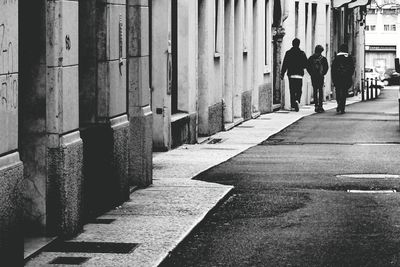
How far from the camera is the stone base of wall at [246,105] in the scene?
28844 mm

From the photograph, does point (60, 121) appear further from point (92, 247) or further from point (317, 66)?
point (317, 66)

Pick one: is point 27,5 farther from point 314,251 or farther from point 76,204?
point 314,251

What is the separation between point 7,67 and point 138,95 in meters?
5.32

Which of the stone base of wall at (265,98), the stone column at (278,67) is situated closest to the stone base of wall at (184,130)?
the stone base of wall at (265,98)

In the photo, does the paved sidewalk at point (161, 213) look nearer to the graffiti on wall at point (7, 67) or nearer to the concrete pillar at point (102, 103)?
the concrete pillar at point (102, 103)

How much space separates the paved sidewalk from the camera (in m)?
Result: 9.56

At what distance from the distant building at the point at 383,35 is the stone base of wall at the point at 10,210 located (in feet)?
327

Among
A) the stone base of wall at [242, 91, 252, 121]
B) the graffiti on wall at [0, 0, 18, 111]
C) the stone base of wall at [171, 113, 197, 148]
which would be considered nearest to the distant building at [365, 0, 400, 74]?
the stone base of wall at [242, 91, 252, 121]

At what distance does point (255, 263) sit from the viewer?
30.5 feet

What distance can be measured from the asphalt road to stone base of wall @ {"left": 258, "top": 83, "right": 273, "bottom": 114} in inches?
423

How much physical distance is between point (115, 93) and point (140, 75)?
124 cm

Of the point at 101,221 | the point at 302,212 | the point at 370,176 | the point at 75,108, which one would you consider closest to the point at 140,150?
the point at 302,212

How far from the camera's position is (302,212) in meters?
12.2

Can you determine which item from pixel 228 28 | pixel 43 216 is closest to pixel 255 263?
pixel 43 216
